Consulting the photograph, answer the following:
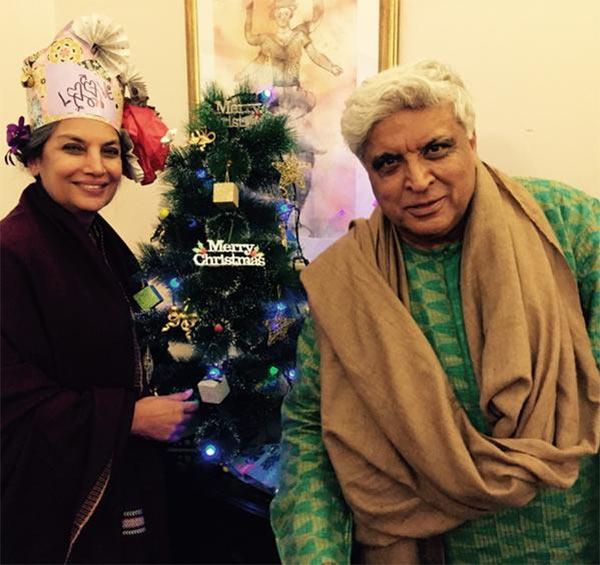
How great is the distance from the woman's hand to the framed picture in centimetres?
73

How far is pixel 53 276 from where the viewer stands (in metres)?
1.13

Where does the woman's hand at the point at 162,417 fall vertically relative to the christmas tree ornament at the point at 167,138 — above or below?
below

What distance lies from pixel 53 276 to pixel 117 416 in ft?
1.24

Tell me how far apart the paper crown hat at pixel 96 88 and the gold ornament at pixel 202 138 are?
160 millimetres

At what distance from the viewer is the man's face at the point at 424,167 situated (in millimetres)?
950

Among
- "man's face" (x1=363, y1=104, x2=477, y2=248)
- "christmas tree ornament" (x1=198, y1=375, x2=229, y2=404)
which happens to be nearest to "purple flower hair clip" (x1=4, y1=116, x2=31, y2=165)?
"christmas tree ornament" (x1=198, y1=375, x2=229, y2=404)

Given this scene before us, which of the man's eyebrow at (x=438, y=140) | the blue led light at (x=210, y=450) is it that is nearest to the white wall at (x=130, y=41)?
the blue led light at (x=210, y=450)

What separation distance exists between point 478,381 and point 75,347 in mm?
950

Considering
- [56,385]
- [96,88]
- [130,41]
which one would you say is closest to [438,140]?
[96,88]

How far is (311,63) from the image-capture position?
5.18ft

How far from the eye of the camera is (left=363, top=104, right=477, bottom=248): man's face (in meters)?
0.95

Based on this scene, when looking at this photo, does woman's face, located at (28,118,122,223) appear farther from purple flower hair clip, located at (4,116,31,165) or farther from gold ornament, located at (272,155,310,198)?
gold ornament, located at (272,155,310,198)

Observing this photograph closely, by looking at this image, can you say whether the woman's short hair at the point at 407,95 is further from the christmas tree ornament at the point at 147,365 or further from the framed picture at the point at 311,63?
the christmas tree ornament at the point at 147,365

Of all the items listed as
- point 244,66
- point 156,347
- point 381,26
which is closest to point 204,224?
point 156,347
